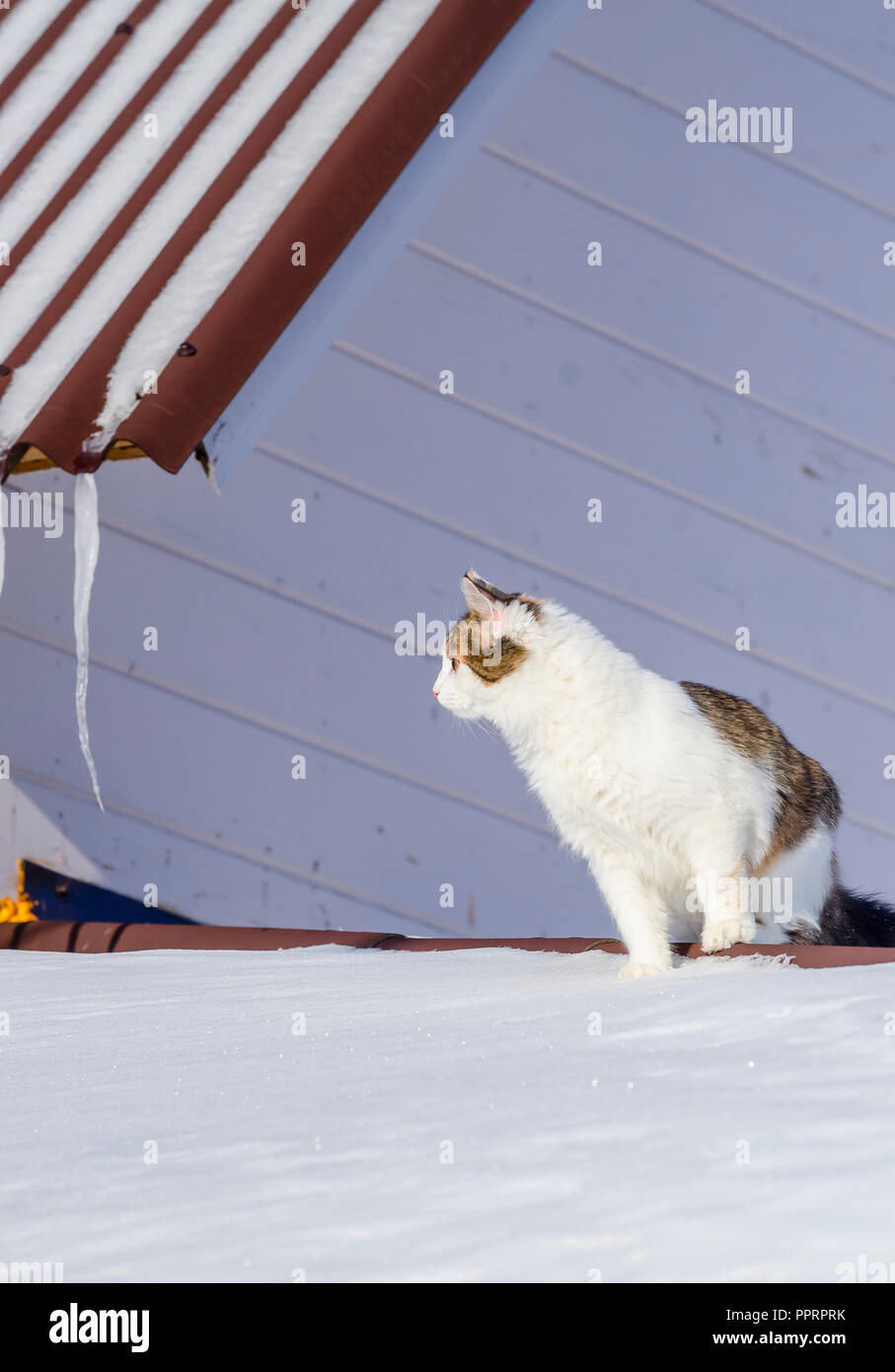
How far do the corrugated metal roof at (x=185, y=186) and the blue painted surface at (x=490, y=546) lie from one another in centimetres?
110

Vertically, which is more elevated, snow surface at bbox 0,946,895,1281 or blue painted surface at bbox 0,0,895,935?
blue painted surface at bbox 0,0,895,935

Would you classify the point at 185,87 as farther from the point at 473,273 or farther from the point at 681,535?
the point at 681,535

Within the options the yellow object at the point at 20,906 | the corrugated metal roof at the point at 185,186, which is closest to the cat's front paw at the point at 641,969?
the corrugated metal roof at the point at 185,186

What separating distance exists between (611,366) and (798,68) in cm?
126

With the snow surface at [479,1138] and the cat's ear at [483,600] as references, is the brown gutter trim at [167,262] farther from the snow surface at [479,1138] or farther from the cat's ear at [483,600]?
the snow surface at [479,1138]

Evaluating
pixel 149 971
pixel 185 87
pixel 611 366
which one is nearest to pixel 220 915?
pixel 149 971

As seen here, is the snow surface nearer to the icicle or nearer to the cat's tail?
the cat's tail

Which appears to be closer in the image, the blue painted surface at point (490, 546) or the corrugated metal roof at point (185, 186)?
the corrugated metal roof at point (185, 186)

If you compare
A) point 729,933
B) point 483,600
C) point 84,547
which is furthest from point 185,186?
point 729,933

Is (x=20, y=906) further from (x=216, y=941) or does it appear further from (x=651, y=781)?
(x=651, y=781)

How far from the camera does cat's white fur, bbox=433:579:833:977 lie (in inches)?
99.9

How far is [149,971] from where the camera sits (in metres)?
3.07

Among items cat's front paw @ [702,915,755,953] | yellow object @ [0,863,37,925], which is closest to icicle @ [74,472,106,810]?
cat's front paw @ [702,915,755,953]

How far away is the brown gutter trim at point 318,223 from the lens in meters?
2.59
